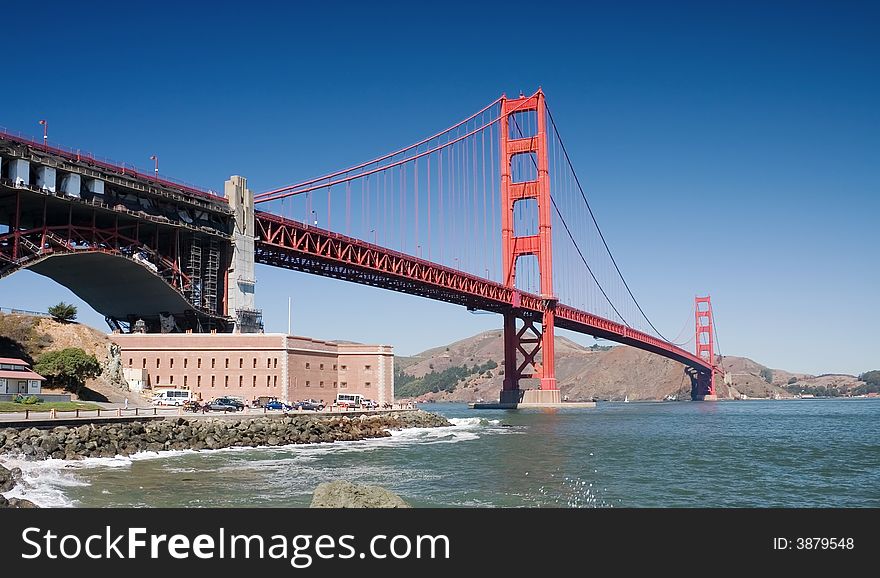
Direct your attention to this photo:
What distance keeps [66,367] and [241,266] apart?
16.5 m

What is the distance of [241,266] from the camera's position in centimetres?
5809

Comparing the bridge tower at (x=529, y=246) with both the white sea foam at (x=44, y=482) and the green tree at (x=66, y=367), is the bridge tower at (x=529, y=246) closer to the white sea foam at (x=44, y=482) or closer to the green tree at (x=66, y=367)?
the green tree at (x=66, y=367)

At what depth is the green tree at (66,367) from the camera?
43.3 meters

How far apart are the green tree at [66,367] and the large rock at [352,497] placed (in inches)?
1298

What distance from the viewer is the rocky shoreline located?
2891 cm

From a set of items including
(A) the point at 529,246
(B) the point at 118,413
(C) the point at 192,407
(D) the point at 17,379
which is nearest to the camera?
(B) the point at 118,413

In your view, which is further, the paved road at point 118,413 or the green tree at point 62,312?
the green tree at point 62,312

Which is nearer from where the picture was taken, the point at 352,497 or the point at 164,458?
the point at 352,497

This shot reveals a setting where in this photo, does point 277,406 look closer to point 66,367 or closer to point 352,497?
point 66,367

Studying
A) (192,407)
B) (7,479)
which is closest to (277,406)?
(192,407)

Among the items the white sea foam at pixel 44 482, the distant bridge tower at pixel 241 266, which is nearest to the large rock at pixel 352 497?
the white sea foam at pixel 44 482

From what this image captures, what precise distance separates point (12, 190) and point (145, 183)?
29.6ft
